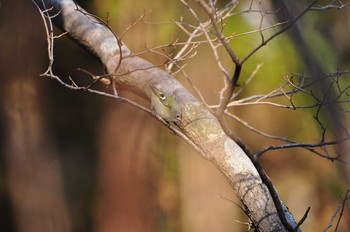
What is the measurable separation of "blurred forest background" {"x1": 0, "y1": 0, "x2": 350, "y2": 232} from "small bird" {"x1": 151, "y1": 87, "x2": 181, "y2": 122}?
6.69ft

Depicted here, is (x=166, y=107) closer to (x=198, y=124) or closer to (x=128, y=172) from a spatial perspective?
(x=198, y=124)

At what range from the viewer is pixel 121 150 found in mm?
4930

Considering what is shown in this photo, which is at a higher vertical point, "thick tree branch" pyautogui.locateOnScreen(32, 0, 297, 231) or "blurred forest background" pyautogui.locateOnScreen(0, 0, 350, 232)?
"blurred forest background" pyautogui.locateOnScreen(0, 0, 350, 232)

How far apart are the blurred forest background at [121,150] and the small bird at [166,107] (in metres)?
2.04

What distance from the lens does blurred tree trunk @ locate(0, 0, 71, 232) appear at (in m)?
4.18

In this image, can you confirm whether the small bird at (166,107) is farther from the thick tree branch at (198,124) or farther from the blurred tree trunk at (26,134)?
the blurred tree trunk at (26,134)

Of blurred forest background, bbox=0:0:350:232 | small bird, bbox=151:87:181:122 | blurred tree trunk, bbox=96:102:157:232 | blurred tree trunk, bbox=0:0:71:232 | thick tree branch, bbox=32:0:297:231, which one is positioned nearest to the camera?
thick tree branch, bbox=32:0:297:231

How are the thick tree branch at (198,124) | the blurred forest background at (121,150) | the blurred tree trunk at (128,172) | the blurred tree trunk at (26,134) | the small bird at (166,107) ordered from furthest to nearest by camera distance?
the blurred tree trunk at (128,172)
the blurred forest background at (121,150)
the blurred tree trunk at (26,134)
the small bird at (166,107)
the thick tree branch at (198,124)

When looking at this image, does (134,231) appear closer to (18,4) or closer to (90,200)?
(90,200)

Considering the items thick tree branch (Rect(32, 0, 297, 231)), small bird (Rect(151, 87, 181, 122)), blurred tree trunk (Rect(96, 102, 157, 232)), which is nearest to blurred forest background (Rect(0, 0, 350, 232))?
blurred tree trunk (Rect(96, 102, 157, 232))

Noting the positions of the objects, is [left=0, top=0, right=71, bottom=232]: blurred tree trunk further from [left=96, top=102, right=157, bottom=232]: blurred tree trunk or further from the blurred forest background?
[left=96, top=102, right=157, bottom=232]: blurred tree trunk

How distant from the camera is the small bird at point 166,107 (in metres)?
2.15

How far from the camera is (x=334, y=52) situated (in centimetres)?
122

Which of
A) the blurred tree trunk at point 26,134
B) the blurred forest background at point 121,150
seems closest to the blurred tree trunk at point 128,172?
the blurred forest background at point 121,150
